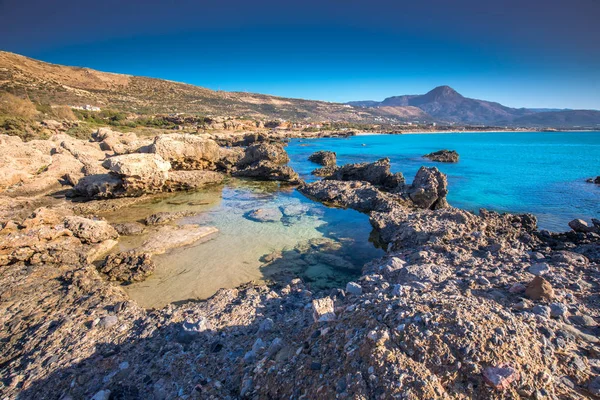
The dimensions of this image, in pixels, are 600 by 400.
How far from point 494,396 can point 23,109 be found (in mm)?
36938

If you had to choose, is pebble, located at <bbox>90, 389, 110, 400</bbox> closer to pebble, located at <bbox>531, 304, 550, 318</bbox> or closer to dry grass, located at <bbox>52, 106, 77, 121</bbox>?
pebble, located at <bbox>531, 304, 550, 318</bbox>

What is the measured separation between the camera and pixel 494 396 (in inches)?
91.1

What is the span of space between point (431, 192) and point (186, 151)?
605 inches

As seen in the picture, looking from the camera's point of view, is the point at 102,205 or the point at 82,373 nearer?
the point at 82,373

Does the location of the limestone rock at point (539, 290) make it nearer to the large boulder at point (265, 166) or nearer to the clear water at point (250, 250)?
the clear water at point (250, 250)

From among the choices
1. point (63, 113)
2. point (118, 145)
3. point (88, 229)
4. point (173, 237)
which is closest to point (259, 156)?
point (118, 145)

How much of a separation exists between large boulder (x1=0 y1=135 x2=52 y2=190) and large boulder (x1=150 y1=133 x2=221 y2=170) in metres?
5.34

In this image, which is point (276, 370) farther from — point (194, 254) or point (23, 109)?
point (23, 109)

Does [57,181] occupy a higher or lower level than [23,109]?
lower

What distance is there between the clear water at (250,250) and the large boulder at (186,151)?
4.91 meters

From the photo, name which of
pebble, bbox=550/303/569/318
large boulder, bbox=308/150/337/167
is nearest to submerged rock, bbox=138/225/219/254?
pebble, bbox=550/303/569/318

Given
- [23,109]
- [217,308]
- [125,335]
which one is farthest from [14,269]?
[23,109]

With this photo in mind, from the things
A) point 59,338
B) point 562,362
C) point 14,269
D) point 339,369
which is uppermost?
point 562,362

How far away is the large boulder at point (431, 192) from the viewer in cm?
1291
